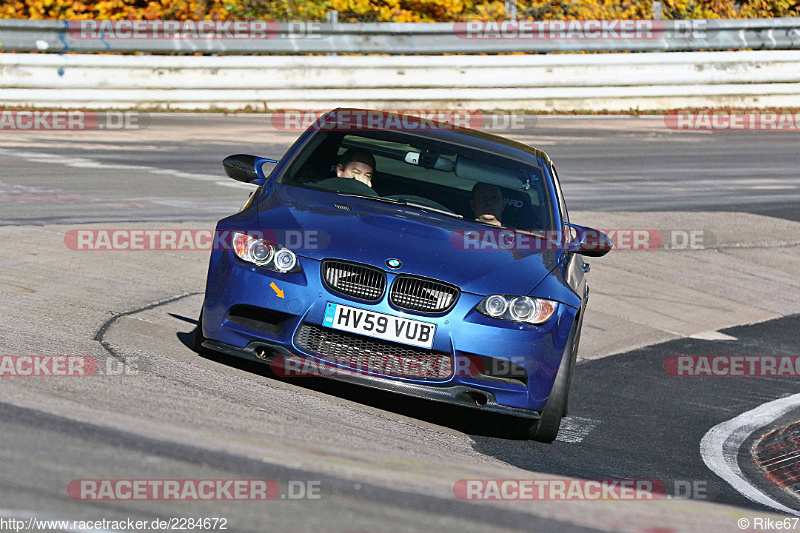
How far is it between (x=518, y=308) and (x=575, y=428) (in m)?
1.22

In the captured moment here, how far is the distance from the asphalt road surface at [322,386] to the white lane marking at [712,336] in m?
0.03

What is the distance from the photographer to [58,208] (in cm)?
1109

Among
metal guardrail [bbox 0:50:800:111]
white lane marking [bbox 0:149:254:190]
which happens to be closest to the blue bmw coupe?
white lane marking [bbox 0:149:254:190]

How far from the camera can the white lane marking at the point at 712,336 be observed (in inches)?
378

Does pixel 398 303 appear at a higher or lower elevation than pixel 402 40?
lower

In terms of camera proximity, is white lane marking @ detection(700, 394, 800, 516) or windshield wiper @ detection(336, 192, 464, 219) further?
windshield wiper @ detection(336, 192, 464, 219)

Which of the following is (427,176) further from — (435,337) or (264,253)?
(435,337)

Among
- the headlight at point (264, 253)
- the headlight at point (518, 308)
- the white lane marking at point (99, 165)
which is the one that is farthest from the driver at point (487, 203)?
the white lane marking at point (99, 165)

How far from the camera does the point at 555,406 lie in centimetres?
615

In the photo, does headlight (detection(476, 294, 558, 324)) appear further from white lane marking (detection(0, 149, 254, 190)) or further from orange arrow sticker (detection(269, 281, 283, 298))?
white lane marking (detection(0, 149, 254, 190))

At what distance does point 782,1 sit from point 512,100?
9.81 meters

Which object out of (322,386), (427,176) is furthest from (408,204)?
(322,386)

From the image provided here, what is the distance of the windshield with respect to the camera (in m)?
7.04

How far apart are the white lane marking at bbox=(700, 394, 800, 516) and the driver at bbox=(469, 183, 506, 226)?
1847 millimetres
